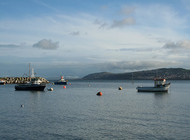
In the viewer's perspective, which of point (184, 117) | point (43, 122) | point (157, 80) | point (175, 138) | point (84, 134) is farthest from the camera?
point (157, 80)

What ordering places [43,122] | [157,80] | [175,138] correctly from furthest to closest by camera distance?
[157,80] → [43,122] → [175,138]

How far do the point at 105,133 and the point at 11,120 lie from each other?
58.0 feet

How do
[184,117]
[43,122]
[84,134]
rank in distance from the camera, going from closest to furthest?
[84,134], [43,122], [184,117]

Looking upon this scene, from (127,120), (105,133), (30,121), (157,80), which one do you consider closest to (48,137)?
(105,133)

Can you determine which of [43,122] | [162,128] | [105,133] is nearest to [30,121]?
[43,122]

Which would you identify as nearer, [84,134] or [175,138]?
[175,138]

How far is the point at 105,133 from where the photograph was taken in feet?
102

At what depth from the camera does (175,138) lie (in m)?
28.8

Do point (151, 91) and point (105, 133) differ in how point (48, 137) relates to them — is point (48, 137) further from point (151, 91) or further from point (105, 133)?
point (151, 91)

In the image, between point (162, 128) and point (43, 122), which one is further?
point (43, 122)

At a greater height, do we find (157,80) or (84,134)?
(157,80)

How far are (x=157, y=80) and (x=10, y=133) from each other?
277 feet

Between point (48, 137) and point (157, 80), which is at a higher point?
point (157, 80)

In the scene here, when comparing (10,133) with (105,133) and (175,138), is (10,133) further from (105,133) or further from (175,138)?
(175,138)
